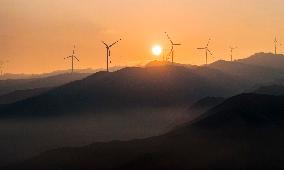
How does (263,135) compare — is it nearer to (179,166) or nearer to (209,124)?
(209,124)

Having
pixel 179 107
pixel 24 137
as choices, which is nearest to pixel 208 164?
pixel 24 137

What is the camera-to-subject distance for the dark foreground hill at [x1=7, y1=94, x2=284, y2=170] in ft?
271

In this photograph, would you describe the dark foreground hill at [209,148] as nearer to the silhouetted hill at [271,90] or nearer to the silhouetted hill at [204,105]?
the silhouetted hill at [204,105]

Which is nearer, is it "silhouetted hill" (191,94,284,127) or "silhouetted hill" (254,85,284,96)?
"silhouetted hill" (191,94,284,127)

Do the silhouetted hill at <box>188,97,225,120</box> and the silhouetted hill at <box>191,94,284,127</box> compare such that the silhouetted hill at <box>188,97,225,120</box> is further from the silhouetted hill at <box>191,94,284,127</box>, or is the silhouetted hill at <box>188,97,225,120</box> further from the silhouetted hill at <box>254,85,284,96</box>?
the silhouetted hill at <box>191,94,284,127</box>

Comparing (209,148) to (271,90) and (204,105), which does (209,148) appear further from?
(271,90)

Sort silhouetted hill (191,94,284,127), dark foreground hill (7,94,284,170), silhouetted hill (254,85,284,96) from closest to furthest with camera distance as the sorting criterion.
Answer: dark foreground hill (7,94,284,170) → silhouetted hill (191,94,284,127) → silhouetted hill (254,85,284,96)

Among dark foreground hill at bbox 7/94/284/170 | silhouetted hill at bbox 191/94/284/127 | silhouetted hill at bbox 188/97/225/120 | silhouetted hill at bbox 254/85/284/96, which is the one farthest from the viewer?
silhouetted hill at bbox 254/85/284/96

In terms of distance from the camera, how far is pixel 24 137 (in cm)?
16012

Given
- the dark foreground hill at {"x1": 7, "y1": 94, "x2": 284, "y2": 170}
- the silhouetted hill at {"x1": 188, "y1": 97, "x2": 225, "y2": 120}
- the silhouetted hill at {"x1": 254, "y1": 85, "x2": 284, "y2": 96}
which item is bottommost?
the dark foreground hill at {"x1": 7, "y1": 94, "x2": 284, "y2": 170}

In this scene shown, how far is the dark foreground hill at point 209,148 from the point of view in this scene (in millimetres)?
82688

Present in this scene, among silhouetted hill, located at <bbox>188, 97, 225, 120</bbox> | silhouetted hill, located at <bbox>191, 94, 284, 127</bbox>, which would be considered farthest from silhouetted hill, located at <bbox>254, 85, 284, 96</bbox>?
silhouetted hill, located at <bbox>191, 94, 284, 127</bbox>

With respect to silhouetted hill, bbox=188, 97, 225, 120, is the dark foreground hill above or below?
below

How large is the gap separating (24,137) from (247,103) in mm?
71912
